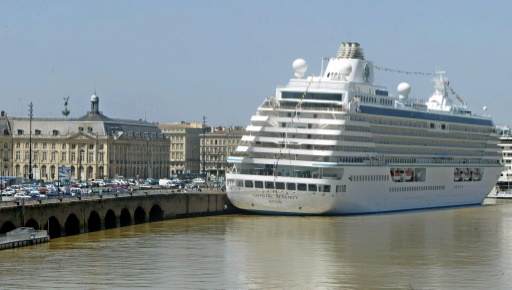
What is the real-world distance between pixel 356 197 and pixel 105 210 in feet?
68.4

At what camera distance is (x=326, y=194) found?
309 ft

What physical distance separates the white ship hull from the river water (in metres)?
1.30

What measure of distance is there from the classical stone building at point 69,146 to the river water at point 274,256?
7317 centimetres

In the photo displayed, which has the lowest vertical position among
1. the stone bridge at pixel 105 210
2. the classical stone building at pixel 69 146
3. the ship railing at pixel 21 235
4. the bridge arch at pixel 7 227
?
the ship railing at pixel 21 235

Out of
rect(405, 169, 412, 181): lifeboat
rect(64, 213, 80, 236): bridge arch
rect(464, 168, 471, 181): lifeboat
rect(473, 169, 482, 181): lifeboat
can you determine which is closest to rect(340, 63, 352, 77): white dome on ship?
rect(405, 169, 412, 181): lifeboat

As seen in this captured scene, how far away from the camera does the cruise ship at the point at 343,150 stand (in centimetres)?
9425

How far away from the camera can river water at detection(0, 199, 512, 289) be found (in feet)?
191

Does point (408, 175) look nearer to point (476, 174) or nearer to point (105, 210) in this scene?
point (476, 174)

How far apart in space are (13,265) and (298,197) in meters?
34.4

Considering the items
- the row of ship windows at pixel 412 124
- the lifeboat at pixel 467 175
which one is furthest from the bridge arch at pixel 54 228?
the lifeboat at pixel 467 175

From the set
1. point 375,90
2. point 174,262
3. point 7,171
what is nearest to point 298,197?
point 375,90

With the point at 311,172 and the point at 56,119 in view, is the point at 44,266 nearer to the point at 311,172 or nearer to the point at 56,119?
the point at 311,172

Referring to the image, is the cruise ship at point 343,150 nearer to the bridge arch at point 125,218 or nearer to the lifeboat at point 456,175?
the lifeboat at point 456,175

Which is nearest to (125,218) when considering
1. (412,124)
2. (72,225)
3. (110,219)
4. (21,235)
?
(110,219)
